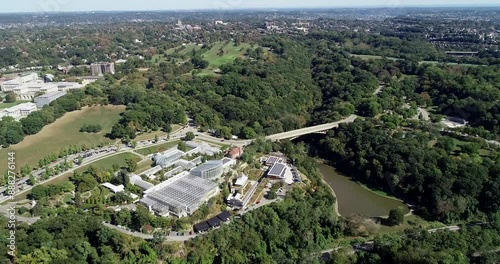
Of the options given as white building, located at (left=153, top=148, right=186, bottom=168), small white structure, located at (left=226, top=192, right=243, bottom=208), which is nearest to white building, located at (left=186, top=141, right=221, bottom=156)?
white building, located at (left=153, top=148, right=186, bottom=168)

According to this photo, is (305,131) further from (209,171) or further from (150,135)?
(150,135)

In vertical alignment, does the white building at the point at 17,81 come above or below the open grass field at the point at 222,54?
below

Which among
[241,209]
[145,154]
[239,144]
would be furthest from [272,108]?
[241,209]

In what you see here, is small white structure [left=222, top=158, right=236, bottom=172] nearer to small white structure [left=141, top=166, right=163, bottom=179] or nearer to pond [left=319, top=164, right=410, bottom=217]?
small white structure [left=141, top=166, right=163, bottom=179]

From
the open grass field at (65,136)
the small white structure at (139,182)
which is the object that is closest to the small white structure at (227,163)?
the small white structure at (139,182)

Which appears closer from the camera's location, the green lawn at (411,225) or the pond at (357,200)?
the green lawn at (411,225)

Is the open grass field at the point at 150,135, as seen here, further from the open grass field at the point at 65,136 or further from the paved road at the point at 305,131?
the paved road at the point at 305,131
